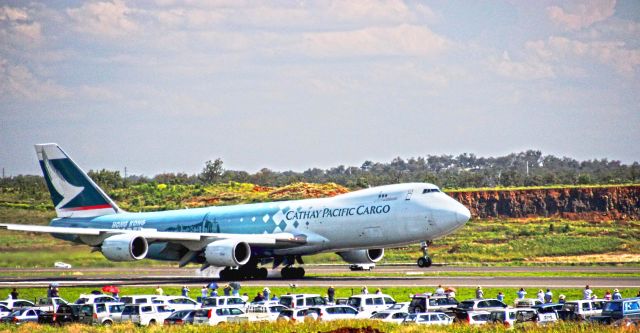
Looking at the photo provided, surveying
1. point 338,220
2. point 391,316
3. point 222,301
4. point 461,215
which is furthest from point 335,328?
point 338,220

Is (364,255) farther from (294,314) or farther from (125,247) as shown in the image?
(294,314)

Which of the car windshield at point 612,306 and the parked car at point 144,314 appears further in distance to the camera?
the parked car at point 144,314

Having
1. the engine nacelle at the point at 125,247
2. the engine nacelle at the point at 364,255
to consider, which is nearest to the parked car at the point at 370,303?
the engine nacelle at the point at 125,247

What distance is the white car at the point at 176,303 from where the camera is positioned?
4465 centimetres

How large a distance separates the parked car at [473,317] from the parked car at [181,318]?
31.4ft

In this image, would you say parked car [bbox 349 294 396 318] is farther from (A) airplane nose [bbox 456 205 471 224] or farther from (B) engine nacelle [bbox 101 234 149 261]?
(B) engine nacelle [bbox 101 234 149 261]

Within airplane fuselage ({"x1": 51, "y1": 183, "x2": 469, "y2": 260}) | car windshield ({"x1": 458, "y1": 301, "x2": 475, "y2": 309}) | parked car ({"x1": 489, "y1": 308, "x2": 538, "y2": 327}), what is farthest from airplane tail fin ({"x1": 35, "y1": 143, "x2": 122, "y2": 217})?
parked car ({"x1": 489, "y1": 308, "x2": 538, "y2": 327})

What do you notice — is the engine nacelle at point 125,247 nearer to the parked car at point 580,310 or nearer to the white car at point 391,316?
the white car at point 391,316

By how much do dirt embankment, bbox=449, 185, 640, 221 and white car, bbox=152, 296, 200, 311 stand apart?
84.7 m

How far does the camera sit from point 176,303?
45844 mm

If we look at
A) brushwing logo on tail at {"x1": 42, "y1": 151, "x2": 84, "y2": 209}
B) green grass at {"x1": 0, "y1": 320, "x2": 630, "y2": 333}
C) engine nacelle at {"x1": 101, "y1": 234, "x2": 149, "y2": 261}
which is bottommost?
green grass at {"x1": 0, "y1": 320, "x2": 630, "y2": 333}

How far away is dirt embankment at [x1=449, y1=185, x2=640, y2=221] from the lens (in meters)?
126

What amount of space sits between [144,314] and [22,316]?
529 cm

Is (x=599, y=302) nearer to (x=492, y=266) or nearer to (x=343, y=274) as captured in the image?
(x=343, y=274)
